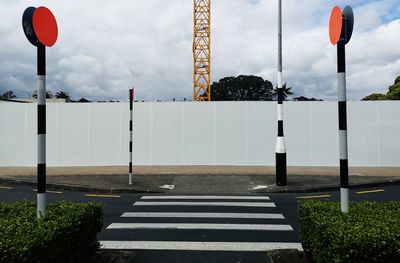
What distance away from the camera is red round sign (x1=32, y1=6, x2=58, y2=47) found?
4016 millimetres

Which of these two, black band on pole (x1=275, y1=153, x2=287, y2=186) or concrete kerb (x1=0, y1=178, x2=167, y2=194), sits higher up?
black band on pole (x1=275, y1=153, x2=287, y2=186)

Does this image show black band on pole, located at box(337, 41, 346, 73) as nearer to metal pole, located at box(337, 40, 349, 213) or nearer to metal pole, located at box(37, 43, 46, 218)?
metal pole, located at box(337, 40, 349, 213)

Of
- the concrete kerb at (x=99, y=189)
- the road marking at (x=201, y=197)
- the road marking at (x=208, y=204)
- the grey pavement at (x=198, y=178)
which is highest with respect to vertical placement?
the grey pavement at (x=198, y=178)

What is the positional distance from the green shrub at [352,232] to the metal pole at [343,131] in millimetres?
196

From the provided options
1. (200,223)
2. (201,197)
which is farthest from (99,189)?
(200,223)

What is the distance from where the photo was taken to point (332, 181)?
1123 centimetres

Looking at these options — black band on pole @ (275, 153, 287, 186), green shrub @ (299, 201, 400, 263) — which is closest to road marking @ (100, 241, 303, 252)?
green shrub @ (299, 201, 400, 263)

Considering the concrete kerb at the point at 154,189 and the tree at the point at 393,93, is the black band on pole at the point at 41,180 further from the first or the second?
the tree at the point at 393,93

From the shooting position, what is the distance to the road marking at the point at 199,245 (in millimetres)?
5332

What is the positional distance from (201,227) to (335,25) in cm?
407

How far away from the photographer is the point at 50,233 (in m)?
3.26

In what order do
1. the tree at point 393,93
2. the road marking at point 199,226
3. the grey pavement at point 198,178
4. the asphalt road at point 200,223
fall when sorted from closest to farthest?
1. the asphalt road at point 200,223
2. the road marking at point 199,226
3. the grey pavement at point 198,178
4. the tree at point 393,93

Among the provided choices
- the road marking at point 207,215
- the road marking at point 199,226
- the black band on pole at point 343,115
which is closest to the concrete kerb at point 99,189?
the road marking at point 207,215

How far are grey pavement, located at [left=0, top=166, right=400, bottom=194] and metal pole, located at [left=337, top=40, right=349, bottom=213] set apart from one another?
20.0 ft
